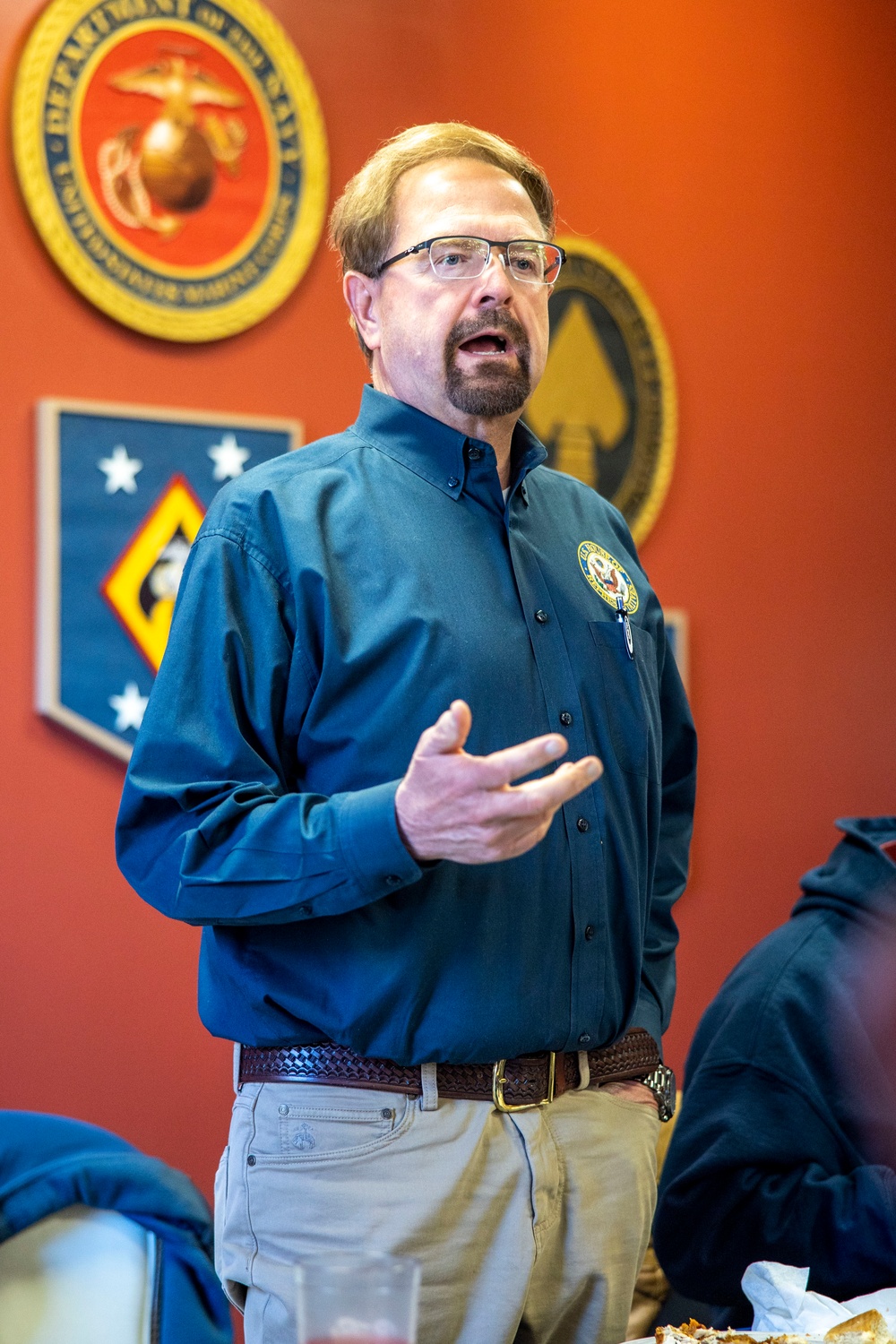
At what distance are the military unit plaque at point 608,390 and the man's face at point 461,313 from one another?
62.5 inches

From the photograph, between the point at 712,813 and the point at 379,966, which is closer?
the point at 379,966

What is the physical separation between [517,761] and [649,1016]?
65 cm

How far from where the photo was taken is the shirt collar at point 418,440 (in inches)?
61.5

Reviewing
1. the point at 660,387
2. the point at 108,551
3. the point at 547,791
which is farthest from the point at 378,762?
the point at 660,387

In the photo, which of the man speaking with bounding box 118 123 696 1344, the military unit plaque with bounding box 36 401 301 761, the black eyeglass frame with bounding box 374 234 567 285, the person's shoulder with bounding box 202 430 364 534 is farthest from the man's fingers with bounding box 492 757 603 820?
the military unit plaque with bounding box 36 401 301 761

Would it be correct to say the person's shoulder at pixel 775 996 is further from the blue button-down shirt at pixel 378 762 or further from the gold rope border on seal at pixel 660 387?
the gold rope border on seal at pixel 660 387

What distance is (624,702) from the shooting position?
1.58 metres

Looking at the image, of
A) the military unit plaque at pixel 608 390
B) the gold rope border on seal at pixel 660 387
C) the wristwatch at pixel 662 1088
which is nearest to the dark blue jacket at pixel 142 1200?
the wristwatch at pixel 662 1088

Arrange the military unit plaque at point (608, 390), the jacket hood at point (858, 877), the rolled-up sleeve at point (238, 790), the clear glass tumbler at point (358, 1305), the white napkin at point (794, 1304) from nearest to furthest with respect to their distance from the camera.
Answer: the clear glass tumbler at point (358, 1305), the white napkin at point (794, 1304), the rolled-up sleeve at point (238, 790), the jacket hood at point (858, 877), the military unit plaque at point (608, 390)

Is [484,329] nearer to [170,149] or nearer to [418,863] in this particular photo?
[418,863]

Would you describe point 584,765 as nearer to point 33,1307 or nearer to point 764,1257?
point 33,1307

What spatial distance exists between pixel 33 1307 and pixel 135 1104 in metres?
1.54

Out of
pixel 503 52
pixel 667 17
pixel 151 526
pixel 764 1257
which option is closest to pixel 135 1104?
pixel 151 526

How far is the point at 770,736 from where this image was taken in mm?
3547
